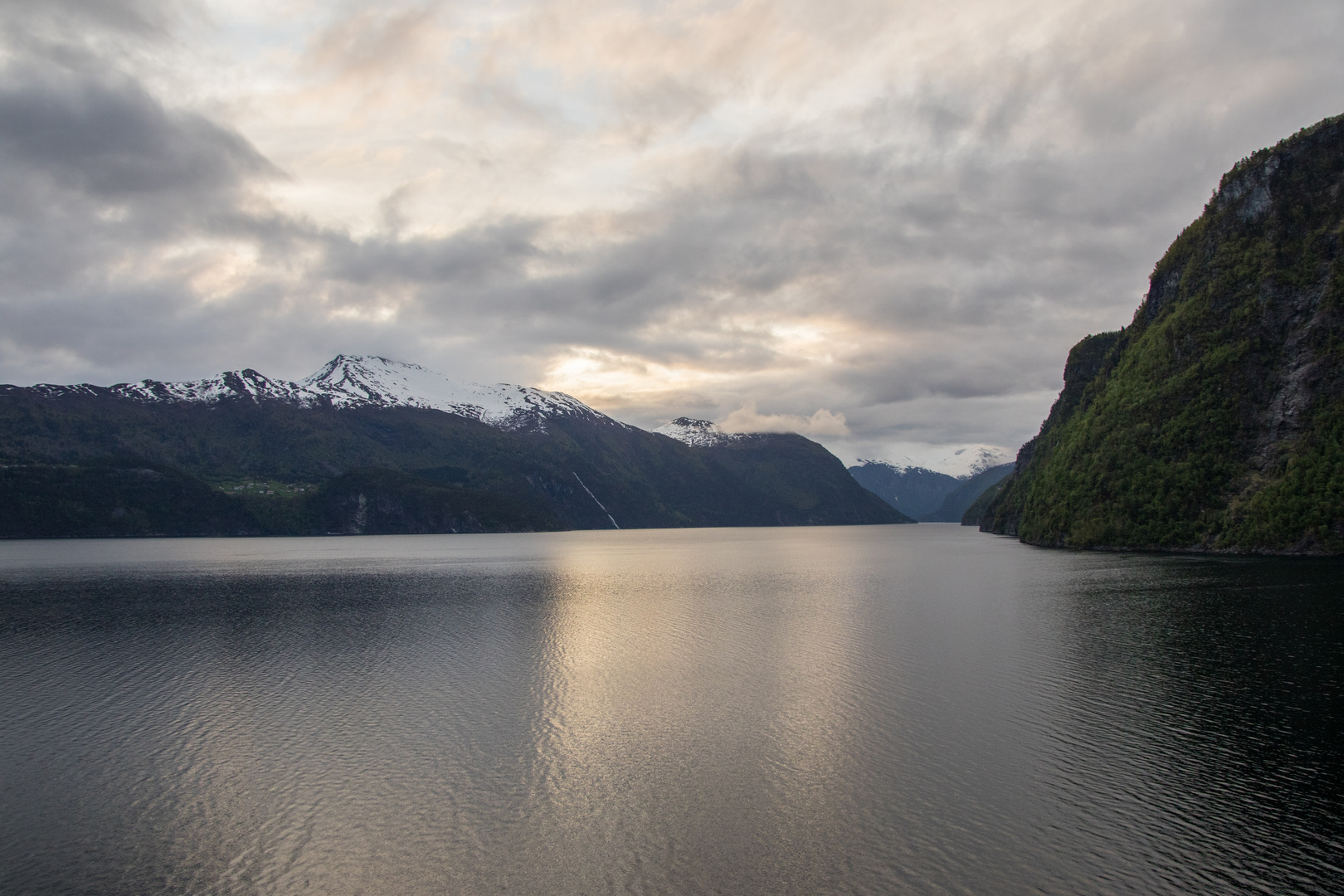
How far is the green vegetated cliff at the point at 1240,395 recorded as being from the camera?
12219 centimetres

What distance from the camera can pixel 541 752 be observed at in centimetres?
3456

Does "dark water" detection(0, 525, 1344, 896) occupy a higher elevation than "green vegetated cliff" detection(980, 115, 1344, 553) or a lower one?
lower

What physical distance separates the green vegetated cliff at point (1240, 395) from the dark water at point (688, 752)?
64.6 m

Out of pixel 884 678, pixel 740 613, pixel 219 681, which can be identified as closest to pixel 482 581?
pixel 740 613

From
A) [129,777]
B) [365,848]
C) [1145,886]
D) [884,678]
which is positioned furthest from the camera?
[884,678]

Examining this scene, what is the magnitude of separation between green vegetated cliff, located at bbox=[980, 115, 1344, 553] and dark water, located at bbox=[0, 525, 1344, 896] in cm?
6464

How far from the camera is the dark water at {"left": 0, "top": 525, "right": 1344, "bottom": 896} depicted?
Result: 75.8ft

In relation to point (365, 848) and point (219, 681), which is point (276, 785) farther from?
point (219, 681)

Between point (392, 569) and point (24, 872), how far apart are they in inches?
4851

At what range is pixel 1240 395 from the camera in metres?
138

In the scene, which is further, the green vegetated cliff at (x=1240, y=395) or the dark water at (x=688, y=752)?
the green vegetated cliff at (x=1240, y=395)

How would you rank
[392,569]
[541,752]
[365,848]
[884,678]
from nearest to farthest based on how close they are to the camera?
[365,848]
[541,752]
[884,678]
[392,569]

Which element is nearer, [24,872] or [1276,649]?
[24,872]

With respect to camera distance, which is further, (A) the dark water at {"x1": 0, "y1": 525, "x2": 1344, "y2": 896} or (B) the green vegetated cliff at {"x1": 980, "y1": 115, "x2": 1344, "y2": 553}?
(B) the green vegetated cliff at {"x1": 980, "y1": 115, "x2": 1344, "y2": 553}
